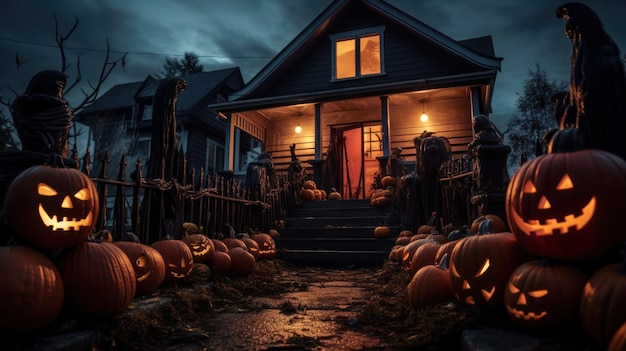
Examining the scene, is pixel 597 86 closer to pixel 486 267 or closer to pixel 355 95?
pixel 486 267

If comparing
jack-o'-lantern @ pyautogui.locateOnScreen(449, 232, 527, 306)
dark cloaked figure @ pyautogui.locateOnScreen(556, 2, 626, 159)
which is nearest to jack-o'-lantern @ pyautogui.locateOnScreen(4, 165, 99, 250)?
jack-o'-lantern @ pyautogui.locateOnScreen(449, 232, 527, 306)

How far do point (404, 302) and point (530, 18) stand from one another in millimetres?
53124

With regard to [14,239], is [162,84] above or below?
above

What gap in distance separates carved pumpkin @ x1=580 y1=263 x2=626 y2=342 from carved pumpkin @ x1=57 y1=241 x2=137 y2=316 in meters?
2.52

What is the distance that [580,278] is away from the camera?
5.75 ft

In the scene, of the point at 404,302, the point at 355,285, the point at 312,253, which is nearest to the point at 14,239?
the point at 404,302

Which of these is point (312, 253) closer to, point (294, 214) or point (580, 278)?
point (294, 214)

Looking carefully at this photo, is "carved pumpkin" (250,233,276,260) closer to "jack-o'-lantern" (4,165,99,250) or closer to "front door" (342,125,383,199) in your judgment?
"jack-o'-lantern" (4,165,99,250)

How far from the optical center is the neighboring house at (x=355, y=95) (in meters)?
11.6

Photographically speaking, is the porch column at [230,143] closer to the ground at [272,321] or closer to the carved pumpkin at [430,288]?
the ground at [272,321]

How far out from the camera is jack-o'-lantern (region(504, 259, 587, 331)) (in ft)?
5.56

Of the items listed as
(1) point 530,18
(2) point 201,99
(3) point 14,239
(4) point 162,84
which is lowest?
(3) point 14,239

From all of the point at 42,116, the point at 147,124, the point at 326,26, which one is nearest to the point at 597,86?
the point at 42,116

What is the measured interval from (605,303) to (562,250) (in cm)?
41
